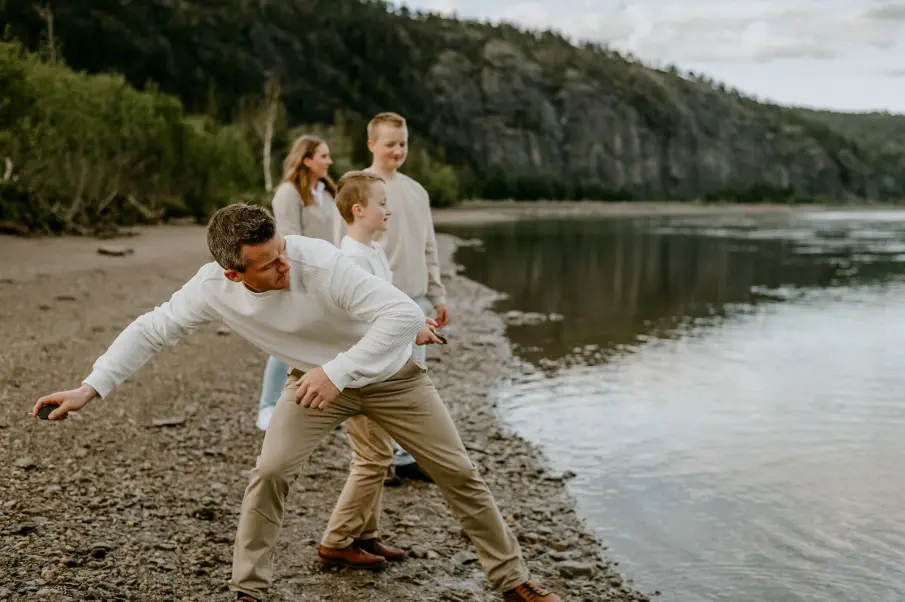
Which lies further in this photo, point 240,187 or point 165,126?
point 240,187

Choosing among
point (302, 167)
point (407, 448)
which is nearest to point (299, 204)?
point (302, 167)

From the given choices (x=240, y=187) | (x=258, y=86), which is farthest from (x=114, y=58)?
(x=240, y=187)

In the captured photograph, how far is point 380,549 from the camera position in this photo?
16.9 ft

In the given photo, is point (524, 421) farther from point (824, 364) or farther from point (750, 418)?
point (824, 364)

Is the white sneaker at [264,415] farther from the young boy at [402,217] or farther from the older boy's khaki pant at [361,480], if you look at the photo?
the older boy's khaki pant at [361,480]

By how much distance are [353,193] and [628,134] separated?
168620 millimetres

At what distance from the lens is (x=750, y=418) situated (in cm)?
1008

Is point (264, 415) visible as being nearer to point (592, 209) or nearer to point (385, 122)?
point (385, 122)

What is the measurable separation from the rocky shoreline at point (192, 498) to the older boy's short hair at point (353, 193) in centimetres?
198

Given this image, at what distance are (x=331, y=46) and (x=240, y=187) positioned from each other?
9391cm

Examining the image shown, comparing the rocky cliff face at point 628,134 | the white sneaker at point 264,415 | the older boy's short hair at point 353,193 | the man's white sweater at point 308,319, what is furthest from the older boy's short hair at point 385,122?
the rocky cliff face at point 628,134

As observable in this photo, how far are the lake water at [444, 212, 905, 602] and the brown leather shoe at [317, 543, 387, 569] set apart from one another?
169 cm

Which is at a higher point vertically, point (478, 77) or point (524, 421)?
point (478, 77)

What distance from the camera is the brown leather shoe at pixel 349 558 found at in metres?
4.96
